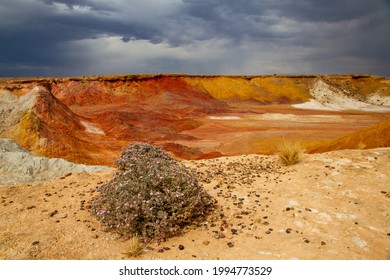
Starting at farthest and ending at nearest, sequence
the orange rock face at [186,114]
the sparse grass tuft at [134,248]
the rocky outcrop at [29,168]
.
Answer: the orange rock face at [186,114] → the rocky outcrop at [29,168] → the sparse grass tuft at [134,248]

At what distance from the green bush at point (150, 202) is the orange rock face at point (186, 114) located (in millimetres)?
7198

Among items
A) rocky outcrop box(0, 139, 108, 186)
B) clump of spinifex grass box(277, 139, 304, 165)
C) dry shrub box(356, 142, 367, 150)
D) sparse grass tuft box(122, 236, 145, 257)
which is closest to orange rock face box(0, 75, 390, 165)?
dry shrub box(356, 142, 367, 150)

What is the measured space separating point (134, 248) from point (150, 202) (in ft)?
2.50

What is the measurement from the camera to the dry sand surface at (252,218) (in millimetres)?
4422

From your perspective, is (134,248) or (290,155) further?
(290,155)

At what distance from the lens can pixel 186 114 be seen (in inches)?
1362

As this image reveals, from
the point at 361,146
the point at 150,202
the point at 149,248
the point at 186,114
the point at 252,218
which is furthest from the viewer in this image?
the point at 186,114

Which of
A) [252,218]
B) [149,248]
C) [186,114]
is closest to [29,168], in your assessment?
[149,248]

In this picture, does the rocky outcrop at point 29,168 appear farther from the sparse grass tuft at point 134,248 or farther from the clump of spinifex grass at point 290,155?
the clump of spinifex grass at point 290,155

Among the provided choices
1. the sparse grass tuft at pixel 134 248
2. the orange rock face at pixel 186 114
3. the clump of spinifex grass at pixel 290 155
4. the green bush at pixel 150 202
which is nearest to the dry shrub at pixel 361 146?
the orange rock face at pixel 186 114

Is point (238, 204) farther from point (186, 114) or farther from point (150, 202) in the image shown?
point (186, 114)

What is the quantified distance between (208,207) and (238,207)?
548 millimetres

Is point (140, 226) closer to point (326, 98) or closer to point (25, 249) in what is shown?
point (25, 249)

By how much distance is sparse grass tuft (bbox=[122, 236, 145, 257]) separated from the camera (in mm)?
4304
